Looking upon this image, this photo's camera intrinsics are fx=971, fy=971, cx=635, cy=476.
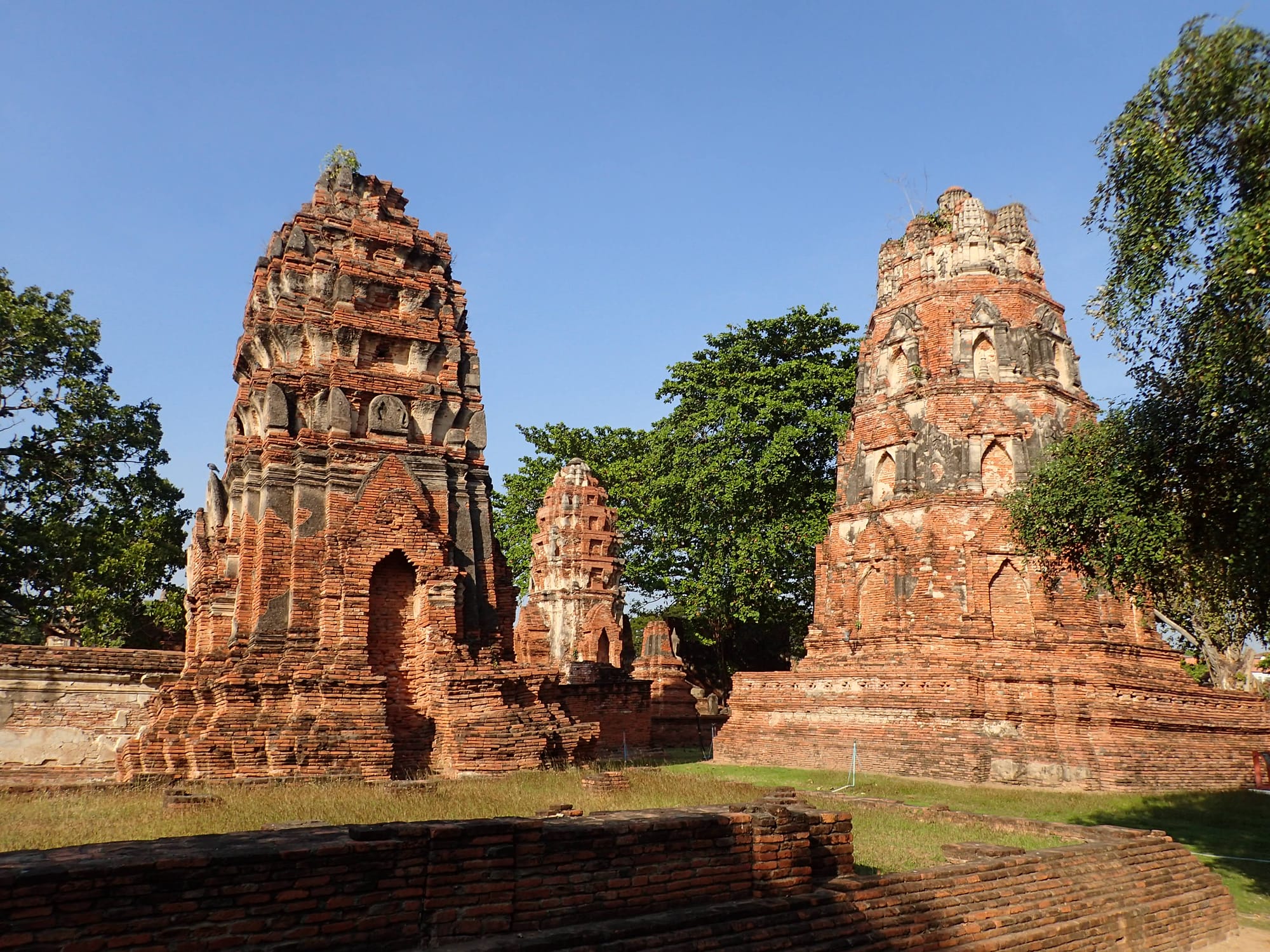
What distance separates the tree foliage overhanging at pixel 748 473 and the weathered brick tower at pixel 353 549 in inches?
516

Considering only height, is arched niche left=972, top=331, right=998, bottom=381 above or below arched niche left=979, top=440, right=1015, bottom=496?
above

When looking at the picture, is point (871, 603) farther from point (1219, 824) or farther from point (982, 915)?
point (982, 915)

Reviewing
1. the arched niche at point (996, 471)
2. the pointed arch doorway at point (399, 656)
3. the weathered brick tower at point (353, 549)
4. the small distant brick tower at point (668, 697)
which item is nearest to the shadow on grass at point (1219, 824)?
the arched niche at point (996, 471)

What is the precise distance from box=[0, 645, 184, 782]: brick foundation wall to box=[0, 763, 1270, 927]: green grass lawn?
4.58 metres

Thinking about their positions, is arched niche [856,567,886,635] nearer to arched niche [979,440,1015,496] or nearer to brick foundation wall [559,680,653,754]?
arched niche [979,440,1015,496]

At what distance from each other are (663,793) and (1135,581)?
564cm

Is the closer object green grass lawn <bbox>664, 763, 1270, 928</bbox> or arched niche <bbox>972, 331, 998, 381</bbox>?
green grass lawn <bbox>664, 763, 1270, 928</bbox>

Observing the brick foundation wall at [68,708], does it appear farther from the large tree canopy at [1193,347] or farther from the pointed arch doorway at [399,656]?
the large tree canopy at [1193,347]

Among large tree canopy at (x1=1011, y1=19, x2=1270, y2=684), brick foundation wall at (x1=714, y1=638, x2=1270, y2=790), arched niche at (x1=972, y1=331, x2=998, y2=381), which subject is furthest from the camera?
arched niche at (x1=972, y1=331, x2=998, y2=381)

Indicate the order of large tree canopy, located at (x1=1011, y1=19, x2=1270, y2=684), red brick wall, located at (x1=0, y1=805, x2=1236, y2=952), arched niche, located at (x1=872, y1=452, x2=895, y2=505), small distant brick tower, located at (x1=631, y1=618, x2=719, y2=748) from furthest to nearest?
small distant brick tower, located at (x1=631, y1=618, x2=719, y2=748) → arched niche, located at (x1=872, y1=452, x2=895, y2=505) → large tree canopy, located at (x1=1011, y1=19, x2=1270, y2=684) → red brick wall, located at (x1=0, y1=805, x2=1236, y2=952)

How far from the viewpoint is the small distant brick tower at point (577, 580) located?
31.3m

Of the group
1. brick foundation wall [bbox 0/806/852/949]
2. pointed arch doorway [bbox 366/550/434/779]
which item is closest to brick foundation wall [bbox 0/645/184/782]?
pointed arch doorway [bbox 366/550/434/779]

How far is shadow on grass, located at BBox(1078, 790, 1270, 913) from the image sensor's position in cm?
1016

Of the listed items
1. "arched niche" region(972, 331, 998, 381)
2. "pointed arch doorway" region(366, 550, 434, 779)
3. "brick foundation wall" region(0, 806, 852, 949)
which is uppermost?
"arched niche" region(972, 331, 998, 381)
